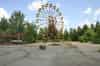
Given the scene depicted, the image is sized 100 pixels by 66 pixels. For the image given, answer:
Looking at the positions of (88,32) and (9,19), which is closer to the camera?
(88,32)

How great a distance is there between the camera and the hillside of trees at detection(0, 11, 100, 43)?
293 ft

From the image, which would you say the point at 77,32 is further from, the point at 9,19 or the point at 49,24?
the point at 49,24

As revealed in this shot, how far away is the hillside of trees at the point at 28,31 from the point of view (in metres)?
89.3

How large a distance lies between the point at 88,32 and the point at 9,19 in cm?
3816

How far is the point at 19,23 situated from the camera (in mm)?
119062

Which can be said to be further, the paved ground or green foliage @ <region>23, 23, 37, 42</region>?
green foliage @ <region>23, 23, 37, 42</region>

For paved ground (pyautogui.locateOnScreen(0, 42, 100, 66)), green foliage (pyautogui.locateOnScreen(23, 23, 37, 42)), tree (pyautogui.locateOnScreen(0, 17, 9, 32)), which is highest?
tree (pyautogui.locateOnScreen(0, 17, 9, 32))

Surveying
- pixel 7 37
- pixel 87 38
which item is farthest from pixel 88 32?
pixel 7 37

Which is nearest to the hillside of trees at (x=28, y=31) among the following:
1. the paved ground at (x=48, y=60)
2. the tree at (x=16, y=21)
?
the tree at (x=16, y=21)

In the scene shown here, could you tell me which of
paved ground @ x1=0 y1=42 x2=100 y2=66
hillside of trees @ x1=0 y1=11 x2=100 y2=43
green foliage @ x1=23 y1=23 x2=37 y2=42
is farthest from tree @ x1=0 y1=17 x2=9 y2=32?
paved ground @ x1=0 y1=42 x2=100 y2=66

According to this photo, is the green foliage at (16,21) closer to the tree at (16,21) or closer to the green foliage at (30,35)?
the tree at (16,21)

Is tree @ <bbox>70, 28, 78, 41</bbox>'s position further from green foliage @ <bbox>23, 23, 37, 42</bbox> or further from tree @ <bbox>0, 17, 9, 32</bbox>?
tree @ <bbox>0, 17, 9, 32</bbox>

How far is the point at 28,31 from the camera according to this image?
93.4 meters

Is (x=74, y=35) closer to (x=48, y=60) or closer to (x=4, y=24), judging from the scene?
(x=4, y=24)
